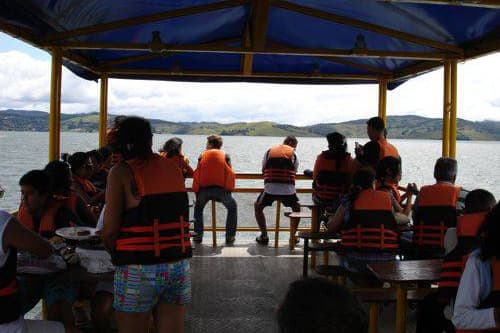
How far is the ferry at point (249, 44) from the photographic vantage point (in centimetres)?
414

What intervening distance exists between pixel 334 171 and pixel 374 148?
66 cm

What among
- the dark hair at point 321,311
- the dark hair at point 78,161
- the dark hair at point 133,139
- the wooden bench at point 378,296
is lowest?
the wooden bench at point 378,296

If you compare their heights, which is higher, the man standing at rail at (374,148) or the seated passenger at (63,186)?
the man standing at rail at (374,148)

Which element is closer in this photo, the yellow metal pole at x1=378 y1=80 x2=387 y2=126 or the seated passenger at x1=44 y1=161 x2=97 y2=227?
the seated passenger at x1=44 y1=161 x2=97 y2=227

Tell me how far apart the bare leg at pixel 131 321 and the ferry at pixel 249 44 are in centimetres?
143

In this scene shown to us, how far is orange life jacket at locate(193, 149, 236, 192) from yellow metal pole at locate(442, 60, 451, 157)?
2.51 meters

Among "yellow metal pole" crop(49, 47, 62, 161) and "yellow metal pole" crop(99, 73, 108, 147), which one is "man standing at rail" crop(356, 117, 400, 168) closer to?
"yellow metal pole" crop(49, 47, 62, 161)

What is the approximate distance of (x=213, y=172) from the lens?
21.2ft

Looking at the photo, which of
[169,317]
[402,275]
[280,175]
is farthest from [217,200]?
[169,317]

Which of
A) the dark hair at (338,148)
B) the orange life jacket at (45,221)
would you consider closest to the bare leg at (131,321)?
the orange life jacket at (45,221)

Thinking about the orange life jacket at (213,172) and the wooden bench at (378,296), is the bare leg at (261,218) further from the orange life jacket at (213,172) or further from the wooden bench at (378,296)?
the wooden bench at (378,296)

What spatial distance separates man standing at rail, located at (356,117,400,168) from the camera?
16.2 ft

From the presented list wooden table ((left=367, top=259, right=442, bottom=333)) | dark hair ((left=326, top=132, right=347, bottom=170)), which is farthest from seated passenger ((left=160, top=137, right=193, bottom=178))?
wooden table ((left=367, top=259, right=442, bottom=333))

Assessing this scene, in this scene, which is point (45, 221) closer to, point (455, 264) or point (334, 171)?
point (455, 264)
